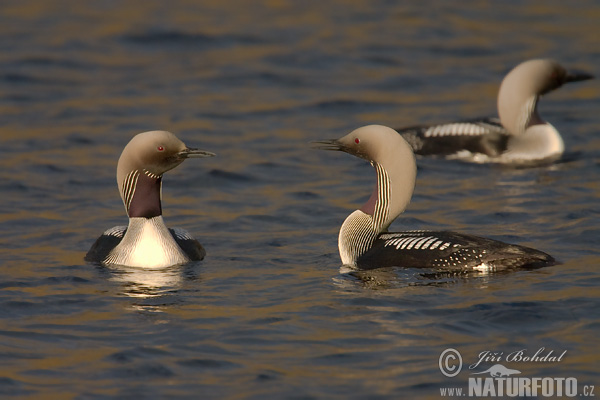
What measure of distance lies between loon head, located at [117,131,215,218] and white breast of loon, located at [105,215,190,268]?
0.08 m

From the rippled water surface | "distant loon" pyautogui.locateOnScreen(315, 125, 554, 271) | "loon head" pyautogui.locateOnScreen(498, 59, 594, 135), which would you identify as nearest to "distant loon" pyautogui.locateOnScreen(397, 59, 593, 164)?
"loon head" pyautogui.locateOnScreen(498, 59, 594, 135)

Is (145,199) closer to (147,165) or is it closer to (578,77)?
(147,165)

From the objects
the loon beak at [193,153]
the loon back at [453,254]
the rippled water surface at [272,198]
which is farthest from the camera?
the loon beak at [193,153]

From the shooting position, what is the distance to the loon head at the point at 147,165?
26.6 feet

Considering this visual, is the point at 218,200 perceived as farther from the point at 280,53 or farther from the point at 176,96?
the point at 280,53

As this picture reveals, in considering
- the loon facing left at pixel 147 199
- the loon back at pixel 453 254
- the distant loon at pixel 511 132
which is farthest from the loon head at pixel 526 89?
the loon facing left at pixel 147 199

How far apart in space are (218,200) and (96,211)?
113 cm

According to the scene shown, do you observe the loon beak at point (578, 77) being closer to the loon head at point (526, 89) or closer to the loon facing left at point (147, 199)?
the loon head at point (526, 89)

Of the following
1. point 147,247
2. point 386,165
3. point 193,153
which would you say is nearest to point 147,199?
point 147,247

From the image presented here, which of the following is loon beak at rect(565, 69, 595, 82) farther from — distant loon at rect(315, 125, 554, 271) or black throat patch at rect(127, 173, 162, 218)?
black throat patch at rect(127, 173, 162, 218)

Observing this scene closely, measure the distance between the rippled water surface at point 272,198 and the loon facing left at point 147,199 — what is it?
0.48 feet

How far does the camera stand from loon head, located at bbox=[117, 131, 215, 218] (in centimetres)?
810

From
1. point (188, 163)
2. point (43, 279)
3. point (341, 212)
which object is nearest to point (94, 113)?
point (188, 163)

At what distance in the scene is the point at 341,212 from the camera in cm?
1039
